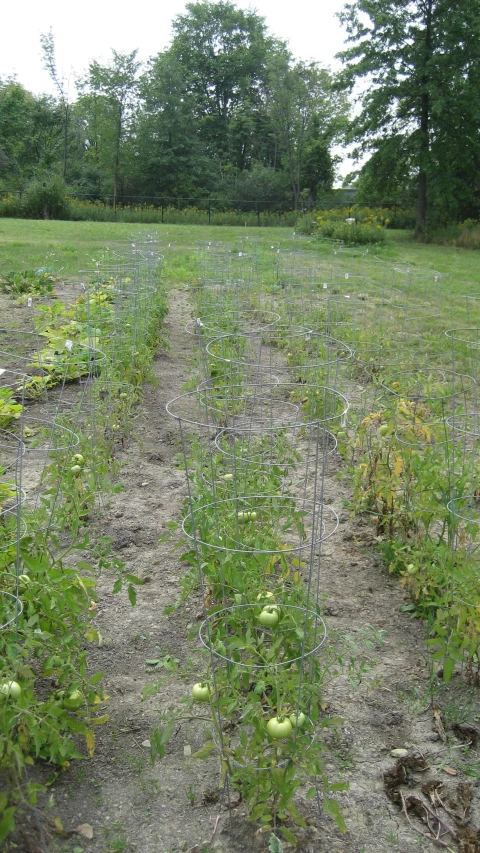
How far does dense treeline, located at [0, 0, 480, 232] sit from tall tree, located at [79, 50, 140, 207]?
1.8 inches

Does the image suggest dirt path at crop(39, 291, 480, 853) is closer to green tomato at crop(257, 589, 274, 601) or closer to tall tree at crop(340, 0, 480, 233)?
green tomato at crop(257, 589, 274, 601)

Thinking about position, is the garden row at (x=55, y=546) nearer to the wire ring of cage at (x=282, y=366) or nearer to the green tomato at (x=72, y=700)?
the green tomato at (x=72, y=700)

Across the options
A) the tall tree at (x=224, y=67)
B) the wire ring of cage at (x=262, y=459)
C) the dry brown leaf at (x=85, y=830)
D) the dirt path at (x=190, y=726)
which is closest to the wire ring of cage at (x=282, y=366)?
the wire ring of cage at (x=262, y=459)

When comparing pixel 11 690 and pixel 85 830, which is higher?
pixel 11 690

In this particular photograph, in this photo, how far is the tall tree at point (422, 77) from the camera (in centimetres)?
1661

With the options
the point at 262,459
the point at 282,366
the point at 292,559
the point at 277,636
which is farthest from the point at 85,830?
the point at 282,366

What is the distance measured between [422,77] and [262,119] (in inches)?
581

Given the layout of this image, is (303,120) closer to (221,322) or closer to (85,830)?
(221,322)

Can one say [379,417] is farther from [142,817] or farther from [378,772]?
[142,817]

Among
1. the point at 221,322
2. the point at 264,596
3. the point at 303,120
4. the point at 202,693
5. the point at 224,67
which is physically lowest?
the point at 202,693

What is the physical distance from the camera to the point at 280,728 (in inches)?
65.7

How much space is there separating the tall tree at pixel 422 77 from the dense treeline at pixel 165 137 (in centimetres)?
586

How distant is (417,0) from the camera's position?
Result: 17281 millimetres

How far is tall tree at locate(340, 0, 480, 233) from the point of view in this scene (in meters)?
16.6
